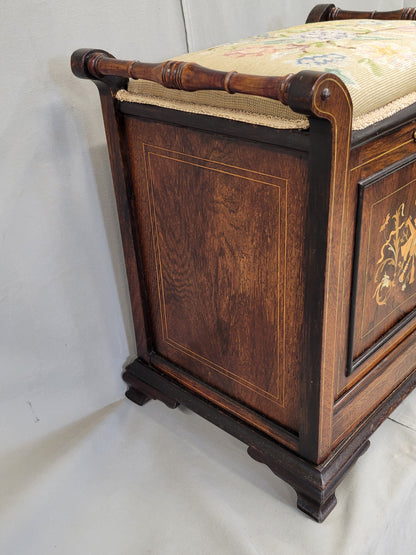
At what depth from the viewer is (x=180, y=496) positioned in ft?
3.11

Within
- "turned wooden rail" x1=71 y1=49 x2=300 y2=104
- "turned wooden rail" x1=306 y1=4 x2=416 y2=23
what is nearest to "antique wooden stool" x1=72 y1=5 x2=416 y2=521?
"turned wooden rail" x1=71 y1=49 x2=300 y2=104

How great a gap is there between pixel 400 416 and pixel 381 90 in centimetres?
61

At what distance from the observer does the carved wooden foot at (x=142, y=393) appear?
109 cm

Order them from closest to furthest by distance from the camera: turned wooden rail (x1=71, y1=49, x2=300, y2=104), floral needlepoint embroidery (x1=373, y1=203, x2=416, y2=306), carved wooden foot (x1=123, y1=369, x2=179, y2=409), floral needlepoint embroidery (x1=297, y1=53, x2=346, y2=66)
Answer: turned wooden rail (x1=71, y1=49, x2=300, y2=104)
floral needlepoint embroidery (x1=297, y1=53, x2=346, y2=66)
floral needlepoint embroidery (x1=373, y1=203, x2=416, y2=306)
carved wooden foot (x1=123, y1=369, x2=179, y2=409)

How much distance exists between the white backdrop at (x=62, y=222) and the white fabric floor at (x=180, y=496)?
0.04ft

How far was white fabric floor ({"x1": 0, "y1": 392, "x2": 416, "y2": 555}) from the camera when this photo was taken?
87 cm

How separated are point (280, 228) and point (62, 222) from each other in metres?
0.42

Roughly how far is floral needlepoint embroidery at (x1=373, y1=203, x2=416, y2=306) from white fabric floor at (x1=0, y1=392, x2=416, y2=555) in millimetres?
289

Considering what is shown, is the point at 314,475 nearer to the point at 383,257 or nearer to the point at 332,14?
the point at 383,257

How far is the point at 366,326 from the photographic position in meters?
0.88

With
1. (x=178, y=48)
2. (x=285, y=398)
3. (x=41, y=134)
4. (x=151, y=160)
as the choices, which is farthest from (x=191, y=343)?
(x=178, y=48)

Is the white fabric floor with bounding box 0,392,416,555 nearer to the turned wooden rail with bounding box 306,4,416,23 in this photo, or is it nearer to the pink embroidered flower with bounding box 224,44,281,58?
the pink embroidered flower with bounding box 224,44,281,58

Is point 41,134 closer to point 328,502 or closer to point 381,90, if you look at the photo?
point 381,90

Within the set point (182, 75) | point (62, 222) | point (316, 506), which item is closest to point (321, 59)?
point (182, 75)
